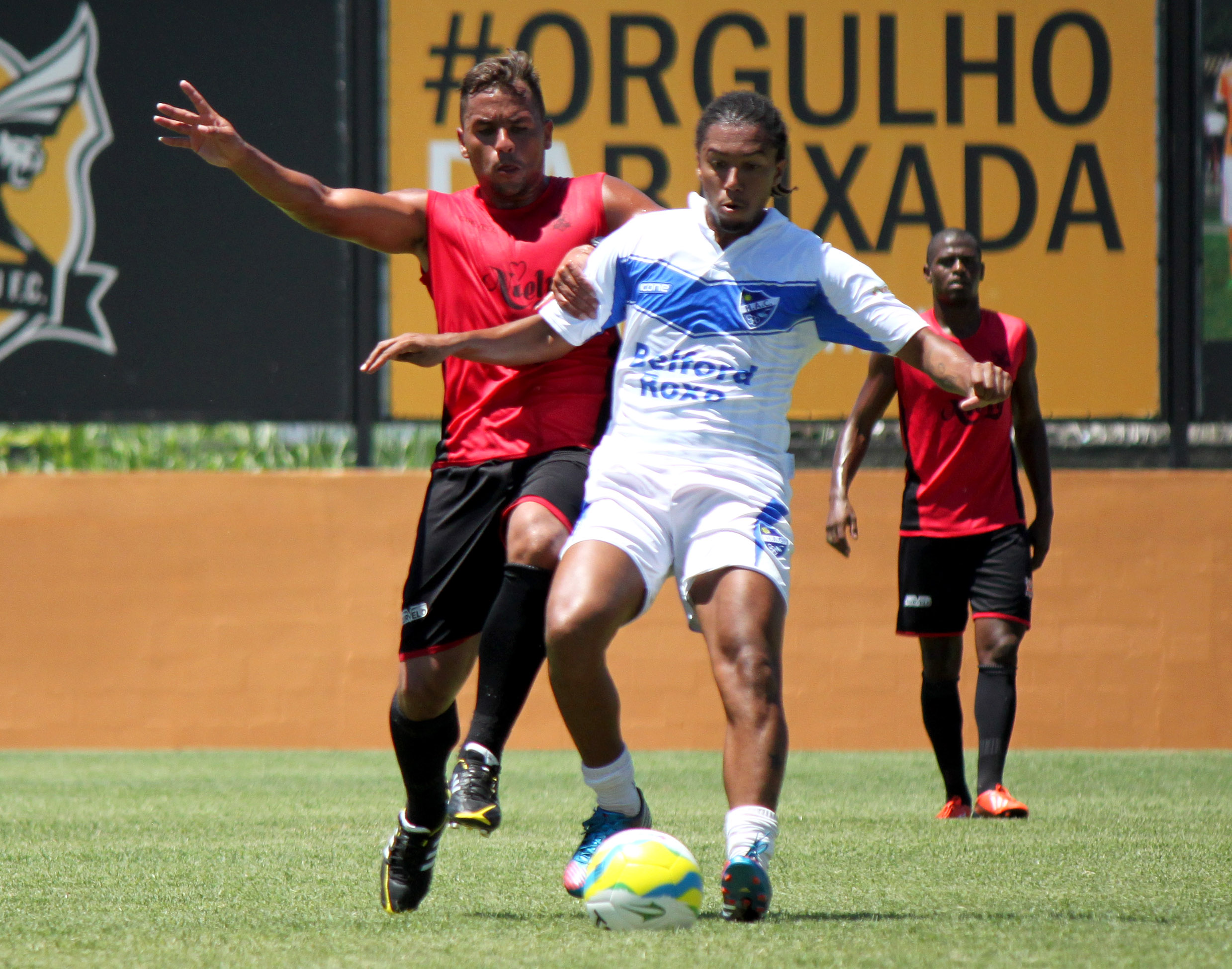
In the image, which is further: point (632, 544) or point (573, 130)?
point (573, 130)

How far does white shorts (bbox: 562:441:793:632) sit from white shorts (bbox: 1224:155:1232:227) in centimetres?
709

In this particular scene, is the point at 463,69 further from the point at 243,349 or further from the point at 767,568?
the point at 767,568

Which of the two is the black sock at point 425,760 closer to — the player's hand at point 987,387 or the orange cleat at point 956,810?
the player's hand at point 987,387

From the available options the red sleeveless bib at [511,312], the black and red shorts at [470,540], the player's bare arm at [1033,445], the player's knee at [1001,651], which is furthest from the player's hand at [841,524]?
the black and red shorts at [470,540]

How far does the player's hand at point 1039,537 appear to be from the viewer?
7.19m

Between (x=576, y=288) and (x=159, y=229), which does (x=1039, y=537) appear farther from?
(x=159, y=229)

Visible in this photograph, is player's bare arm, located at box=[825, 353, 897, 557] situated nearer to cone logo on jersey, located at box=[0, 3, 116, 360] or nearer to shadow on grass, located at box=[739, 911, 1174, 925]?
shadow on grass, located at box=[739, 911, 1174, 925]

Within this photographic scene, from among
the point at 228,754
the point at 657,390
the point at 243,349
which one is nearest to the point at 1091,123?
the point at 243,349

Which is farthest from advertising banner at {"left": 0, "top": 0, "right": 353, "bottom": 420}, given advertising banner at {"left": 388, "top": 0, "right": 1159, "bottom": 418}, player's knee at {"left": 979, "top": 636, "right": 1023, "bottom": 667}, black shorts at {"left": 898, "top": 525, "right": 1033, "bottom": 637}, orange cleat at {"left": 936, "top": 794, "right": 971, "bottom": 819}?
orange cleat at {"left": 936, "top": 794, "right": 971, "bottom": 819}

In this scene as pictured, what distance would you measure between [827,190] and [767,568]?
6.66 m

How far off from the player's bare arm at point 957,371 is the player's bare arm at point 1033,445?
3.11 meters

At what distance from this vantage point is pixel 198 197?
10.3m

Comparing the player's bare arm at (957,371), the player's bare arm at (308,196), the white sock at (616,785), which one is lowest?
the white sock at (616,785)

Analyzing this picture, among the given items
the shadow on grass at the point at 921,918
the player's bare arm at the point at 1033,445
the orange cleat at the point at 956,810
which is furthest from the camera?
the player's bare arm at the point at 1033,445
